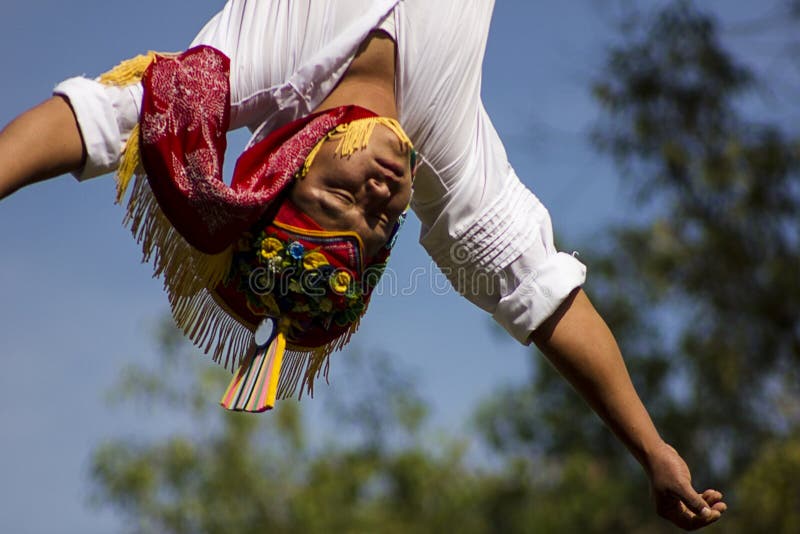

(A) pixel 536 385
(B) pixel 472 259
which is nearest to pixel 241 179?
(B) pixel 472 259

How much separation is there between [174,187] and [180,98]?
0.14 metres

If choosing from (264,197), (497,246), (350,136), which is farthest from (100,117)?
(497,246)

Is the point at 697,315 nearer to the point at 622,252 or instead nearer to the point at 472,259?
the point at 622,252

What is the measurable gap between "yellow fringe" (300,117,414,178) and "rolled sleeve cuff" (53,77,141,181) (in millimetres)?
Answer: 286

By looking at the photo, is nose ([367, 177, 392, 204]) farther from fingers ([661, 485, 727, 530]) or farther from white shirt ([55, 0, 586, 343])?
fingers ([661, 485, 727, 530])

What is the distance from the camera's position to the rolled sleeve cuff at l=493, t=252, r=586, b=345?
7.32ft

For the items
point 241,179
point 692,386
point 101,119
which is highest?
point 101,119

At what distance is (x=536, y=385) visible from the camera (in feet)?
38.7

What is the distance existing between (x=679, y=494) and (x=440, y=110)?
830 millimetres

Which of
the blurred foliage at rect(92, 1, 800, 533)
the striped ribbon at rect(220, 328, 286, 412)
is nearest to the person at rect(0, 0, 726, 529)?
the striped ribbon at rect(220, 328, 286, 412)

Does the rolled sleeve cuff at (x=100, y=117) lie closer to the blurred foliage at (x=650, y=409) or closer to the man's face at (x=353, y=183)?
the man's face at (x=353, y=183)

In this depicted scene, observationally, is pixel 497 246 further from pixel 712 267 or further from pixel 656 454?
pixel 712 267

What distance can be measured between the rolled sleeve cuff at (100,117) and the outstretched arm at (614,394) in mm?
833

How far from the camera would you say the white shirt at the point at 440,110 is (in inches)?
82.7
